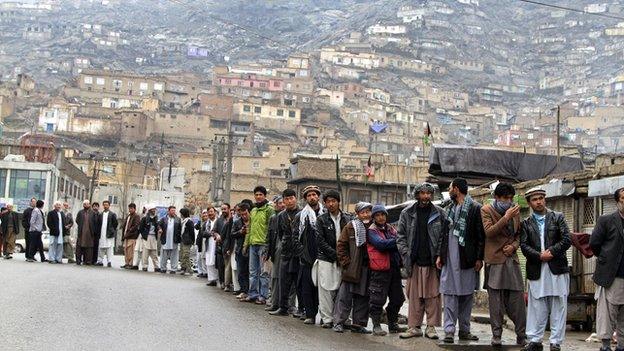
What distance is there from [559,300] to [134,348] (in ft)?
14.6

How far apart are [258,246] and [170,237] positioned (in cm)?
863

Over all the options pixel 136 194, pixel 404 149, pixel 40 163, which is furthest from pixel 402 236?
pixel 404 149

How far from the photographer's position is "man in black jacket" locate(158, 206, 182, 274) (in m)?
24.9

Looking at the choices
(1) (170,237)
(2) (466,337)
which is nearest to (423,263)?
(2) (466,337)

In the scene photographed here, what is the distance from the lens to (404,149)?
161 meters

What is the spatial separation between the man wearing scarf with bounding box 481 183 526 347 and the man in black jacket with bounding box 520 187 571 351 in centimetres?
25

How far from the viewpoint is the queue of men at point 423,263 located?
10.9 meters

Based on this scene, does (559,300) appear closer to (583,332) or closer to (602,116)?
(583,332)

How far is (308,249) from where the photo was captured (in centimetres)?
1397

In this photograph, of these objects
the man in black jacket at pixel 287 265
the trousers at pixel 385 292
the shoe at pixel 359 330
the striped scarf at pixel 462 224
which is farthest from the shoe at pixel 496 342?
the man in black jacket at pixel 287 265

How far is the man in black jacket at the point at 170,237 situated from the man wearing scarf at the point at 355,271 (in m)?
12.3

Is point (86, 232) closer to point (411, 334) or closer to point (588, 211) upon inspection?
point (588, 211)

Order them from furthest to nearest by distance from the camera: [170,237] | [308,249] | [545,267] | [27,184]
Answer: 1. [27,184]
2. [170,237]
3. [308,249]
4. [545,267]

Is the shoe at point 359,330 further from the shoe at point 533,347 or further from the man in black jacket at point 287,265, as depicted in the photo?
the shoe at point 533,347
